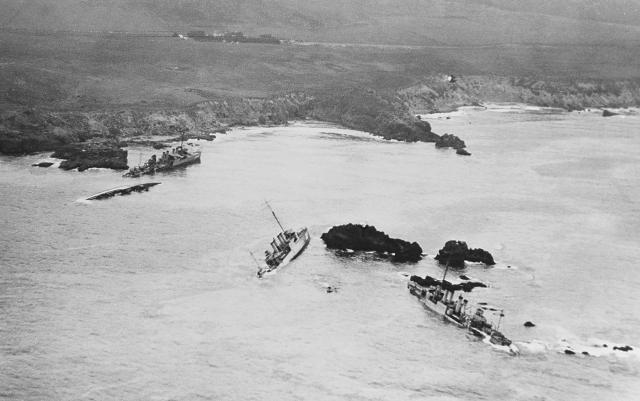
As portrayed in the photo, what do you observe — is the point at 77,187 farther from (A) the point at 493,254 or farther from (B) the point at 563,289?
(B) the point at 563,289

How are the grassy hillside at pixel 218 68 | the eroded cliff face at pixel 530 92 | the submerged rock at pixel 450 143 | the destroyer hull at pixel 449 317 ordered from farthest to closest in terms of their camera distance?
1. the eroded cliff face at pixel 530 92
2. the grassy hillside at pixel 218 68
3. the submerged rock at pixel 450 143
4. the destroyer hull at pixel 449 317

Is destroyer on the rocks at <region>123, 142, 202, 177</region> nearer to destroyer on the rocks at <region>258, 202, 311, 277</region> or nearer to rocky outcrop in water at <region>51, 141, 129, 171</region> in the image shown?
rocky outcrop in water at <region>51, 141, 129, 171</region>

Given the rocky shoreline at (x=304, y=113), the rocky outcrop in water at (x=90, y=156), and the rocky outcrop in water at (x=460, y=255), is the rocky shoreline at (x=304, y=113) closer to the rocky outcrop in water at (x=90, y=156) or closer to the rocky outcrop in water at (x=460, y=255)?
the rocky outcrop in water at (x=90, y=156)

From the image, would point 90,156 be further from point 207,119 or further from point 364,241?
point 364,241

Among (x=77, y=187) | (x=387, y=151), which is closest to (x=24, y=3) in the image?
(x=387, y=151)

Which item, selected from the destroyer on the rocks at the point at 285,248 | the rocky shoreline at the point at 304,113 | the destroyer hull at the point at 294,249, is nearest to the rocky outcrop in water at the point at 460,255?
the destroyer hull at the point at 294,249

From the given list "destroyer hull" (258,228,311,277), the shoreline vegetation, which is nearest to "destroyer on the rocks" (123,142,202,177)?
the shoreline vegetation
